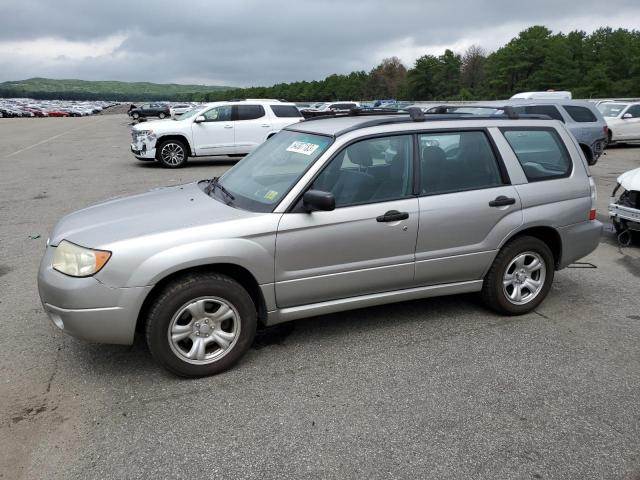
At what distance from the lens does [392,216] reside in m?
3.93

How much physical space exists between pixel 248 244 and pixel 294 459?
4.62ft

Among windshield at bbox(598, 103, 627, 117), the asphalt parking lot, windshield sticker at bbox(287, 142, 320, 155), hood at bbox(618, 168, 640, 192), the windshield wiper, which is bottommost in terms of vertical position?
the asphalt parking lot

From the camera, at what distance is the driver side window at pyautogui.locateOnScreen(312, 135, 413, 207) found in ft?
12.7

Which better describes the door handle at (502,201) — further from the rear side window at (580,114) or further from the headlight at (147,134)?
the headlight at (147,134)

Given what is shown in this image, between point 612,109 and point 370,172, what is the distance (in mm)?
19721

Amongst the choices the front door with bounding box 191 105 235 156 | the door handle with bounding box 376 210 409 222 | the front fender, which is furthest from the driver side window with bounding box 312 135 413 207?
the front door with bounding box 191 105 235 156

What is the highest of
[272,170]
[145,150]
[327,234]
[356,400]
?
[272,170]

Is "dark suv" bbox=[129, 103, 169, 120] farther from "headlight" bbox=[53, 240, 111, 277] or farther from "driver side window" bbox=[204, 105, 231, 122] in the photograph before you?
"headlight" bbox=[53, 240, 111, 277]

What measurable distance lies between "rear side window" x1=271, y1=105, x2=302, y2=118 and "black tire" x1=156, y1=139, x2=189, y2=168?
111 inches

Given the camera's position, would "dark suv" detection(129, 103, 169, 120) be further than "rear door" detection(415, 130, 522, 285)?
Yes

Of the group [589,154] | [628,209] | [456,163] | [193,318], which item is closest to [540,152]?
[456,163]

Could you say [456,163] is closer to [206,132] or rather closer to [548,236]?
[548,236]

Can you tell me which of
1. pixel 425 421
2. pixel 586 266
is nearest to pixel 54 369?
pixel 425 421

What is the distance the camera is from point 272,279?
144 inches
